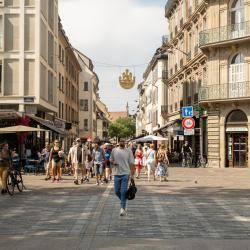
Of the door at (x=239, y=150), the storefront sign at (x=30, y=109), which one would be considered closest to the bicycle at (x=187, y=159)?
the door at (x=239, y=150)

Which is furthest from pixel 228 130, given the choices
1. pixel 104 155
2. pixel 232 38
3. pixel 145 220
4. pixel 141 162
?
pixel 145 220

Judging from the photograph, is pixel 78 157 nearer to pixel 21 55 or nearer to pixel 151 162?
pixel 151 162

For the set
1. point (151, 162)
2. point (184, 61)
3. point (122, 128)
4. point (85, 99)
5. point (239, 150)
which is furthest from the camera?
point (122, 128)

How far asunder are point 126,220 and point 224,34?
27.4 metres

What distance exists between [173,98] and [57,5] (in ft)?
52.3

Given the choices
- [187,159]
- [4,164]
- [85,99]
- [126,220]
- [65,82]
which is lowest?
[126,220]

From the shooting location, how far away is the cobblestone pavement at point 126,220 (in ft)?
27.3

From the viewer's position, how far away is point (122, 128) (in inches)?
5512

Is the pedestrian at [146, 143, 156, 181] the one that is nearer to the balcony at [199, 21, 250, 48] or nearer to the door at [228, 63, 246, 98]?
the door at [228, 63, 246, 98]

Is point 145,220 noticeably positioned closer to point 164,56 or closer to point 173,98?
point 173,98

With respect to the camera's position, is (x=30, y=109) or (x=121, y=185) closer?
(x=121, y=185)

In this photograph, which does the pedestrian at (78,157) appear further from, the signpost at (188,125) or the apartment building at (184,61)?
the apartment building at (184,61)

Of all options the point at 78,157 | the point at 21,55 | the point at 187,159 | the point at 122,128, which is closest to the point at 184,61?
the point at 187,159

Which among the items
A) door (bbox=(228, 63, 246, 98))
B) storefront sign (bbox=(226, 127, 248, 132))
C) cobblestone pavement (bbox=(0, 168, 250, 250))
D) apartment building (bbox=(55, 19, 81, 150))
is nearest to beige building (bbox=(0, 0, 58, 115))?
apartment building (bbox=(55, 19, 81, 150))
